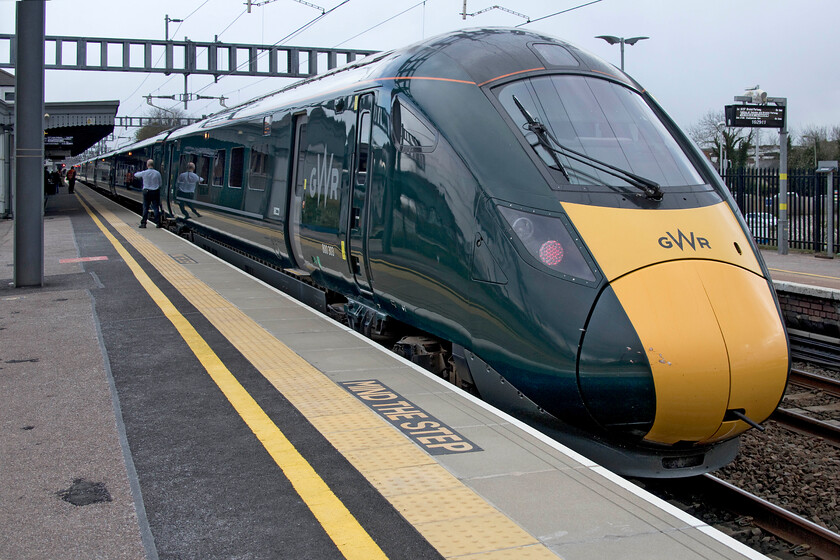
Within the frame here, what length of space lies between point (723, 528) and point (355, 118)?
15.0 feet

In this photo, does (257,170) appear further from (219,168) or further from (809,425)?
(809,425)

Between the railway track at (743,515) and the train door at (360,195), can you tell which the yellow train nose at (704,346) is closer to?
the railway track at (743,515)

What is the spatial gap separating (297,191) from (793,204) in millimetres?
14082

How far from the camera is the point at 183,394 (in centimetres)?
558

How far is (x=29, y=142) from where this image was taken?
1053cm

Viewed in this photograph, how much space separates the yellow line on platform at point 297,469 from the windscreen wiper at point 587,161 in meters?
2.46

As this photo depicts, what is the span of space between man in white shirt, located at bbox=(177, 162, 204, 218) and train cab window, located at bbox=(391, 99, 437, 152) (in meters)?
10.2

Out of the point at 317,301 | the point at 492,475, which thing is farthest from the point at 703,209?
the point at 317,301

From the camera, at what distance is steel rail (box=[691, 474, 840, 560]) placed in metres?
4.61

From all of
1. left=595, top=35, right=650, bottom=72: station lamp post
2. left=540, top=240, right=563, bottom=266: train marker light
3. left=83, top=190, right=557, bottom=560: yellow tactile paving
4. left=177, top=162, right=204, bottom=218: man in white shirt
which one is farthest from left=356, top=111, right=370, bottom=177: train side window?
left=595, top=35, right=650, bottom=72: station lamp post

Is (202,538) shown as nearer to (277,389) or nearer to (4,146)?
(277,389)

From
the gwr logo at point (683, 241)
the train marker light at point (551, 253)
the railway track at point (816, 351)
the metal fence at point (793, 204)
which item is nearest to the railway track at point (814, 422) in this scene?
the railway track at point (816, 351)

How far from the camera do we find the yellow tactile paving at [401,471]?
131 inches

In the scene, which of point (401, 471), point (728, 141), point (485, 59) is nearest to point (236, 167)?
point (485, 59)
